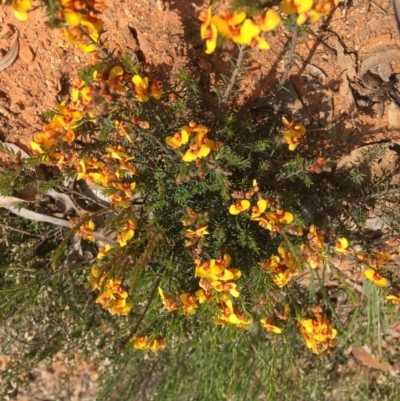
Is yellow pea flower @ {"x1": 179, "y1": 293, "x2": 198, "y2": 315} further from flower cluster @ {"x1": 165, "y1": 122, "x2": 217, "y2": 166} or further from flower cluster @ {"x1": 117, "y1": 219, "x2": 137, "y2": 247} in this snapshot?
flower cluster @ {"x1": 165, "y1": 122, "x2": 217, "y2": 166}

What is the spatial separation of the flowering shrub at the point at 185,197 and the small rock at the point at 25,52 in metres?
0.68

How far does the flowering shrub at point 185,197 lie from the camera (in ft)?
8.39

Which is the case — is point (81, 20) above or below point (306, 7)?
below

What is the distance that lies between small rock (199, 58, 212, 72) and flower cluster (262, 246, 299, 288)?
4.73 feet

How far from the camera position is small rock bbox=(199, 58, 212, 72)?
11.4 feet

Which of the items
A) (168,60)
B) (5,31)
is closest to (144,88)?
(168,60)

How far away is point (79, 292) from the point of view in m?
4.50

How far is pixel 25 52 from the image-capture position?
352cm

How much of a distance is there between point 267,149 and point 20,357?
10.7ft

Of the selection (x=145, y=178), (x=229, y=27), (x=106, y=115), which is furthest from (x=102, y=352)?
(x=229, y=27)

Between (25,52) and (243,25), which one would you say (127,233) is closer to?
(243,25)

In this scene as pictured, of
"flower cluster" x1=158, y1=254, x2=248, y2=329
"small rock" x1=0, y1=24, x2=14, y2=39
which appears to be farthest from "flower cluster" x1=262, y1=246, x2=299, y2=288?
"small rock" x1=0, y1=24, x2=14, y2=39

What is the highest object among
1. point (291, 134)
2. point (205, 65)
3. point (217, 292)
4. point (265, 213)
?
point (205, 65)

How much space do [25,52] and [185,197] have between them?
170cm
